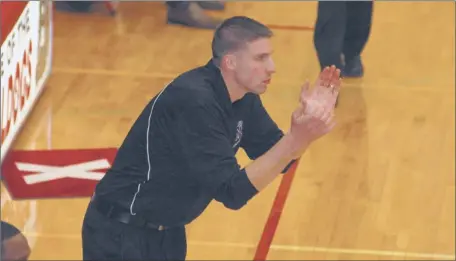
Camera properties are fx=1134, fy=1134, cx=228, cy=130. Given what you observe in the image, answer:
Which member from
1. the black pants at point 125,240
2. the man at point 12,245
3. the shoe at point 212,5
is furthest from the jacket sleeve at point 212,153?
the shoe at point 212,5

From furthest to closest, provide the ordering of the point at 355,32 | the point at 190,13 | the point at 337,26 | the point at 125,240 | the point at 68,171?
the point at 190,13 → the point at 355,32 → the point at 337,26 → the point at 68,171 → the point at 125,240

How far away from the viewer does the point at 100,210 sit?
384 cm

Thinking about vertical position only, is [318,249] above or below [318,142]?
above

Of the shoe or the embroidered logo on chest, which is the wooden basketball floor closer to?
the shoe

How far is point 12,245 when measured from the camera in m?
4.45

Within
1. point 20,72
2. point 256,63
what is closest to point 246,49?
point 256,63

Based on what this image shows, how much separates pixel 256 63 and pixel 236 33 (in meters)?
0.10

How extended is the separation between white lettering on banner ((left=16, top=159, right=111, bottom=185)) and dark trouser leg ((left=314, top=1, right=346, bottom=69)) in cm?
172

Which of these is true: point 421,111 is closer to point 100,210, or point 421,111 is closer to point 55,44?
point 55,44

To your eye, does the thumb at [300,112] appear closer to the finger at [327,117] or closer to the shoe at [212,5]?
the finger at [327,117]

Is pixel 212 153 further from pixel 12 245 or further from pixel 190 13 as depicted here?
pixel 190 13

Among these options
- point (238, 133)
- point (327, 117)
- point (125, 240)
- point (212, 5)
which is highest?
point (327, 117)

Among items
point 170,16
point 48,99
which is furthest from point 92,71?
point 170,16

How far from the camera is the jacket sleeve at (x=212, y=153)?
3246 mm
